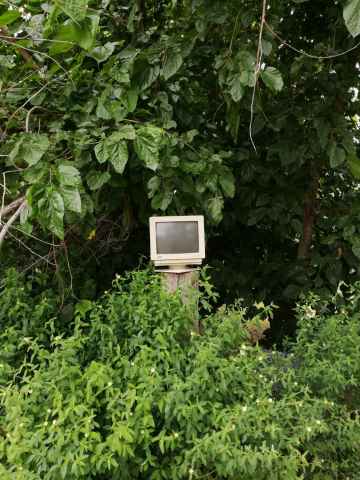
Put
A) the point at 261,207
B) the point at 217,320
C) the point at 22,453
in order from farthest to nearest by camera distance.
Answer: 1. the point at 261,207
2. the point at 217,320
3. the point at 22,453

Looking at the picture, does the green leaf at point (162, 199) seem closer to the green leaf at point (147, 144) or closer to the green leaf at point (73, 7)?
the green leaf at point (147, 144)

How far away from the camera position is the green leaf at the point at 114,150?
130 cm

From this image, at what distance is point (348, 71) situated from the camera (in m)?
2.03

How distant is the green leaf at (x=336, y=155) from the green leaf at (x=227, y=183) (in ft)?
1.13

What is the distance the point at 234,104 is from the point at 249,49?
0.16m

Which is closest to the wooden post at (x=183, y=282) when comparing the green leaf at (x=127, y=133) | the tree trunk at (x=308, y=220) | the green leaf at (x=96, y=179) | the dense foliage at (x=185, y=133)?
the dense foliage at (x=185, y=133)

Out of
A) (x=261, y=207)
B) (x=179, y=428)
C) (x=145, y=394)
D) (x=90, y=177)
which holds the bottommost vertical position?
(x=179, y=428)

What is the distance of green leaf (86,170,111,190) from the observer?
57.1 inches

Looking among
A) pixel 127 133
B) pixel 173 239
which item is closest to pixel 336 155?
pixel 173 239

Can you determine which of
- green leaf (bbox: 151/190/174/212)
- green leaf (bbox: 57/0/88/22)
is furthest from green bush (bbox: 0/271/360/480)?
green leaf (bbox: 57/0/88/22)

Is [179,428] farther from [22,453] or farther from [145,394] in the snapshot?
[22,453]

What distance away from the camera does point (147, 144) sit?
4.36 ft

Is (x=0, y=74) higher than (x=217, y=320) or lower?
higher

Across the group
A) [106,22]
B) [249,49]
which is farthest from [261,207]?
[106,22]
